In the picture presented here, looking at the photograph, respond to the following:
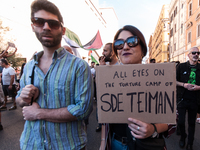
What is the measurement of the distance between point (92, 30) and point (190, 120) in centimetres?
2435

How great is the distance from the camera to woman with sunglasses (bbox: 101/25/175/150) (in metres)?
0.99

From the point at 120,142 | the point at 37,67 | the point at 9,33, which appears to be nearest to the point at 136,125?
the point at 120,142

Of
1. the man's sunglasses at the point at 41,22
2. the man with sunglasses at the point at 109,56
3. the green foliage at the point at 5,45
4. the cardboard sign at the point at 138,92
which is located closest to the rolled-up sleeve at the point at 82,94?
the cardboard sign at the point at 138,92

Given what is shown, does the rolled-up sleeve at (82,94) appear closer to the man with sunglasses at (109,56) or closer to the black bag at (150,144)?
the black bag at (150,144)

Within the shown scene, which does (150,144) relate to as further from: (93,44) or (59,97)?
(93,44)

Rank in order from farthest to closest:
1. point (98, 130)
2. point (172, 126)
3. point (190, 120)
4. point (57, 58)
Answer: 1. point (98, 130)
2. point (190, 120)
3. point (57, 58)
4. point (172, 126)

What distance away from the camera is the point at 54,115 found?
1.13 metres

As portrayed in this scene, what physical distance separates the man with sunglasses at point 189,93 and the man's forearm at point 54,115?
8.92ft

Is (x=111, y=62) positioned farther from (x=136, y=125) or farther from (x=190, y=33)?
(x=190, y=33)

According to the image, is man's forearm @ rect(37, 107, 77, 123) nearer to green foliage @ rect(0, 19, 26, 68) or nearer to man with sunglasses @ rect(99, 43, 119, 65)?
man with sunglasses @ rect(99, 43, 119, 65)

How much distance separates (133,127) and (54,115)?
2.16 ft

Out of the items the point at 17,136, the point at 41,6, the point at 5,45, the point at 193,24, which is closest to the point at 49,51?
the point at 41,6

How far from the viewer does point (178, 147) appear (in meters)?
2.98

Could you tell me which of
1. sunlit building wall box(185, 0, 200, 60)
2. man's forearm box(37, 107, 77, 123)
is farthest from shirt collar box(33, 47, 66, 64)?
sunlit building wall box(185, 0, 200, 60)
